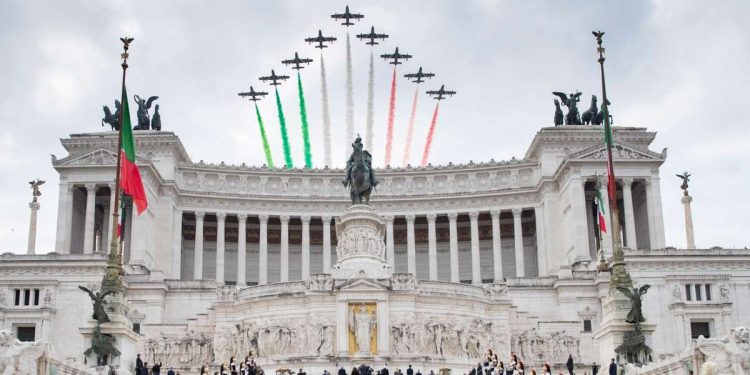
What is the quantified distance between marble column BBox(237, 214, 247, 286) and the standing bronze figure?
98.8ft

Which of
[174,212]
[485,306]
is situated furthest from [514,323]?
[174,212]

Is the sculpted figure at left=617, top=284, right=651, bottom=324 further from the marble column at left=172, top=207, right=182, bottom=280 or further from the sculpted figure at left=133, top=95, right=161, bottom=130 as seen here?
the sculpted figure at left=133, top=95, right=161, bottom=130

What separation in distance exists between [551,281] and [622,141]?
69.8ft

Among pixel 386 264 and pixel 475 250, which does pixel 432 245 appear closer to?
pixel 475 250

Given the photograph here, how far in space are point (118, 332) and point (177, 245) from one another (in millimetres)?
Result: 51880

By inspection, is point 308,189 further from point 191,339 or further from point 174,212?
point 191,339

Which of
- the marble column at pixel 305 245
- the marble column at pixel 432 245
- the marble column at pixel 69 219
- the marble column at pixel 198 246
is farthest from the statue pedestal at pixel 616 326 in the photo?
the marble column at pixel 69 219

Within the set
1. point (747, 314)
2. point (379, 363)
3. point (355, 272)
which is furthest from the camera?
point (747, 314)

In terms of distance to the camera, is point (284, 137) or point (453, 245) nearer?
point (453, 245)

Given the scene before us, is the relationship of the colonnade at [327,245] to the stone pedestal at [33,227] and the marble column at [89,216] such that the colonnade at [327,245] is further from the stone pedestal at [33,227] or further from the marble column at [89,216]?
the stone pedestal at [33,227]

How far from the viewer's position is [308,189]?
93.9 metres

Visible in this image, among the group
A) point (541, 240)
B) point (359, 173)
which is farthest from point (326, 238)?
point (359, 173)

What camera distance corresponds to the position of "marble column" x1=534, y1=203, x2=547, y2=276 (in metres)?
88.1

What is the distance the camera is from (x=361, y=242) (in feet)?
195
